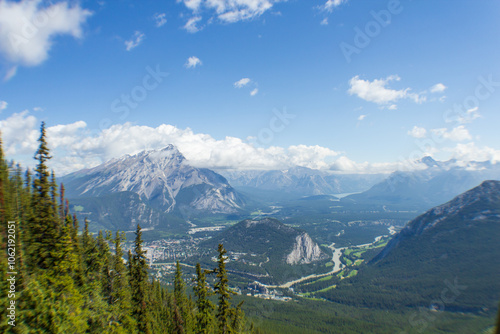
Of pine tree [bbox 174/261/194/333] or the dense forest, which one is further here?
pine tree [bbox 174/261/194/333]

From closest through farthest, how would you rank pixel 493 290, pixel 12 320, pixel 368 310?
pixel 12 320, pixel 493 290, pixel 368 310

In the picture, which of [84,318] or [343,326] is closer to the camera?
[84,318]

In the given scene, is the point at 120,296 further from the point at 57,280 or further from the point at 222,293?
the point at 222,293

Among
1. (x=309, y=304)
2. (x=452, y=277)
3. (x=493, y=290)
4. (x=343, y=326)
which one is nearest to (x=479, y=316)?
(x=493, y=290)

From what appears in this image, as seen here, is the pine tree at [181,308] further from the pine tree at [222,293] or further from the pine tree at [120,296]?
the pine tree at [222,293]

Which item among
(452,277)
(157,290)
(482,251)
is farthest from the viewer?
(482,251)

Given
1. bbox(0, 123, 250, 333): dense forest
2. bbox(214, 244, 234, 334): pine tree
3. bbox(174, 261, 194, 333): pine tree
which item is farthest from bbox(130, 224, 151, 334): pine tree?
bbox(174, 261, 194, 333): pine tree

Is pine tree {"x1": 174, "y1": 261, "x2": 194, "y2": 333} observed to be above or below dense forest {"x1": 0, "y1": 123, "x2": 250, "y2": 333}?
below

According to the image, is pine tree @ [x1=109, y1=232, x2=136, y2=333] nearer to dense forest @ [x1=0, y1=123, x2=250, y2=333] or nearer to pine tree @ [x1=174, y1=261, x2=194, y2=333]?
dense forest @ [x1=0, y1=123, x2=250, y2=333]

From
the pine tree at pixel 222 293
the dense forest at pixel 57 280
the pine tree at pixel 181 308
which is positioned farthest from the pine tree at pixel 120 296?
the pine tree at pixel 222 293

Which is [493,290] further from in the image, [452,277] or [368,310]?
[368,310]

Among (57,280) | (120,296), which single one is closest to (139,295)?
(120,296)
